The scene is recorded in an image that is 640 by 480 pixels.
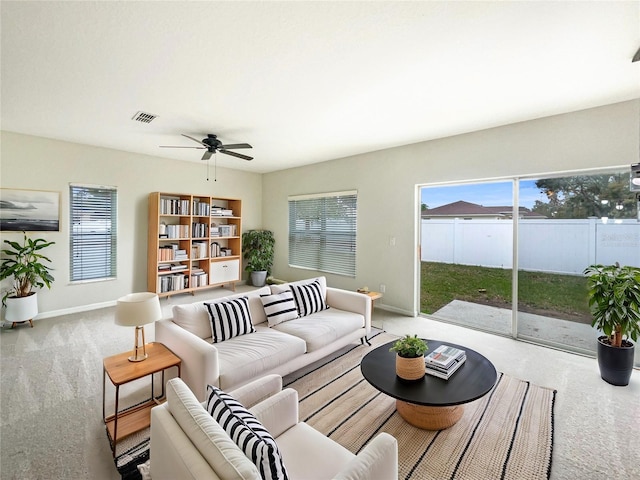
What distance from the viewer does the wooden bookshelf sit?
17.2 feet

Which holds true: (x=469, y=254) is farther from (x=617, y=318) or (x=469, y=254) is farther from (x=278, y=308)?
(x=278, y=308)

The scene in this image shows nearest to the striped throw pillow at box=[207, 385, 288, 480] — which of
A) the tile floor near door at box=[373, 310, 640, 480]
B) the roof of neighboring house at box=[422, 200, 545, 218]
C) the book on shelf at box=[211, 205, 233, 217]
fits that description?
the tile floor near door at box=[373, 310, 640, 480]

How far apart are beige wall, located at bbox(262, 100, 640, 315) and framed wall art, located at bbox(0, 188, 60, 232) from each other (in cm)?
395

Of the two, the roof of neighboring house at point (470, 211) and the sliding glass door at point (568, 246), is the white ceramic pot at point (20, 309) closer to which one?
the roof of neighboring house at point (470, 211)

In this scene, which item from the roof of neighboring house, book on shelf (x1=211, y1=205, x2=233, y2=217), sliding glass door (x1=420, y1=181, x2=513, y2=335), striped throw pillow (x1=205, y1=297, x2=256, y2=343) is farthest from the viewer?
book on shelf (x1=211, y1=205, x2=233, y2=217)

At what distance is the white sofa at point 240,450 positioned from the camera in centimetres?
98

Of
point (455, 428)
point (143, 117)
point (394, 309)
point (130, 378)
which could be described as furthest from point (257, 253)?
point (455, 428)

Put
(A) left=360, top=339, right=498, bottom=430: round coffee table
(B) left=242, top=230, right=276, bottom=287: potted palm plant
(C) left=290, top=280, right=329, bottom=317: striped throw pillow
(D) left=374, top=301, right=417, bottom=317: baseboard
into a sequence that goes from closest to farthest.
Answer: (A) left=360, top=339, right=498, bottom=430: round coffee table
(C) left=290, top=280, right=329, bottom=317: striped throw pillow
(D) left=374, top=301, right=417, bottom=317: baseboard
(B) left=242, top=230, right=276, bottom=287: potted palm plant

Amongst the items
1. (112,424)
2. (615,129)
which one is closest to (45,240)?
(112,424)

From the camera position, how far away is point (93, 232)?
4820mm

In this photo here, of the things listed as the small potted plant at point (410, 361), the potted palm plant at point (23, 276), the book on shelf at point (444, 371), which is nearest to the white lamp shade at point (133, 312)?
the small potted plant at point (410, 361)

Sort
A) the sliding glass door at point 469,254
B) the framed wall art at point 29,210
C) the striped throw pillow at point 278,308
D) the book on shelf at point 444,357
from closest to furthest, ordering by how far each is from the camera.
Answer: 1. the book on shelf at point 444,357
2. the striped throw pillow at point 278,308
3. the sliding glass door at point 469,254
4. the framed wall art at point 29,210

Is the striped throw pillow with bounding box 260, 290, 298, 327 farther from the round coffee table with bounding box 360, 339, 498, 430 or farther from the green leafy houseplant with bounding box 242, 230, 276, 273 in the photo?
the green leafy houseplant with bounding box 242, 230, 276, 273

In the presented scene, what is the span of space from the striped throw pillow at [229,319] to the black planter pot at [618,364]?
10.9 feet
